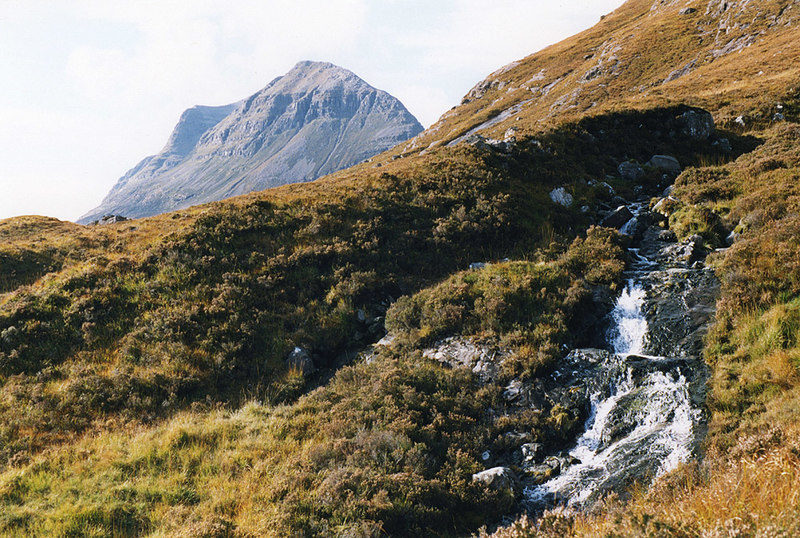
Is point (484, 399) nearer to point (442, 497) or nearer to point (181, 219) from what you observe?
point (442, 497)

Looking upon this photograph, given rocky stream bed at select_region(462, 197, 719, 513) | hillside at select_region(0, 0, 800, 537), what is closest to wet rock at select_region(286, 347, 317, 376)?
hillside at select_region(0, 0, 800, 537)

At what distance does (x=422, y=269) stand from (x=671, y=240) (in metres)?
11.4

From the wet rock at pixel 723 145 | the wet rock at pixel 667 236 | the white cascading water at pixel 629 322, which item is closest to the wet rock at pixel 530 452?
the white cascading water at pixel 629 322

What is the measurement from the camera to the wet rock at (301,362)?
1474 cm

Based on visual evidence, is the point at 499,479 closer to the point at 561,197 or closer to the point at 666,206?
the point at 666,206

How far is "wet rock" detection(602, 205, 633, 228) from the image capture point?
21000 millimetres

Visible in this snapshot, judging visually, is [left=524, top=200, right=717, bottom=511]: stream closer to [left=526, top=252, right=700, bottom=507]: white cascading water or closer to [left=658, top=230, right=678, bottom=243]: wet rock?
[left=526, top=252, right=700, bottom=507]: white cascading water

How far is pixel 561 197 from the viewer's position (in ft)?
77.4

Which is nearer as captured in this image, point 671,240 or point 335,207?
point 671,240

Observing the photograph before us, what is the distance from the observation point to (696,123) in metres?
30.2

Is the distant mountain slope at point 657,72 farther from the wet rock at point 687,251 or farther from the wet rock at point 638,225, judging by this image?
the wet rock at point 687,251

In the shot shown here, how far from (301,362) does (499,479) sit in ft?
27.6

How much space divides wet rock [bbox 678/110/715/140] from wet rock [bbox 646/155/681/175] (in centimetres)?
450

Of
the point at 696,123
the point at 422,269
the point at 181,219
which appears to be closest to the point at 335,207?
the point at 422,269
